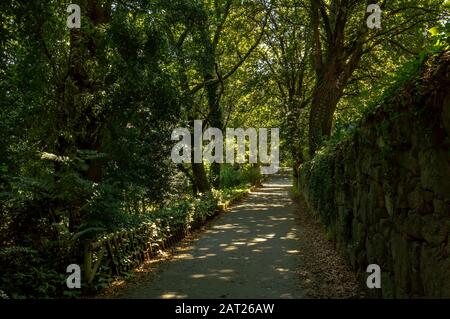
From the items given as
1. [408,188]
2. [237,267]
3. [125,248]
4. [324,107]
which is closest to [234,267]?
[237,267]

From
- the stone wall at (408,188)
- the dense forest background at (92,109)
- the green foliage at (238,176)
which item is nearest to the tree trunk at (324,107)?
the dense forest background at (92,109)

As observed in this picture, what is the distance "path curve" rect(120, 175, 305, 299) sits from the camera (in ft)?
22.9

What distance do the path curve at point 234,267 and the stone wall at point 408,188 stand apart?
63.1 inches

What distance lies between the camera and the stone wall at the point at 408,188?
3.56 meters

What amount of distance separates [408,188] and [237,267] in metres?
4.99

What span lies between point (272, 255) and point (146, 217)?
131 inches

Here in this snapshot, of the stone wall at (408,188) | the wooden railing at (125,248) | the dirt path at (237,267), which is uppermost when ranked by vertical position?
the stone wall at (408,188)

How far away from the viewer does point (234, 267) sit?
8.72 metres

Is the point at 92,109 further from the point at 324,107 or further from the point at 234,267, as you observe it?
the point at 324,107

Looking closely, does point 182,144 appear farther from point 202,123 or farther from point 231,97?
point 231,97

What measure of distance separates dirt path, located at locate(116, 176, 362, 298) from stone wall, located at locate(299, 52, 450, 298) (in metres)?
1.60

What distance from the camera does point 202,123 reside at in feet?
70.7

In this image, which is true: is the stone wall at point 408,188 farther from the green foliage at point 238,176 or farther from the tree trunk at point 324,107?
the green foliage at point 238,176
